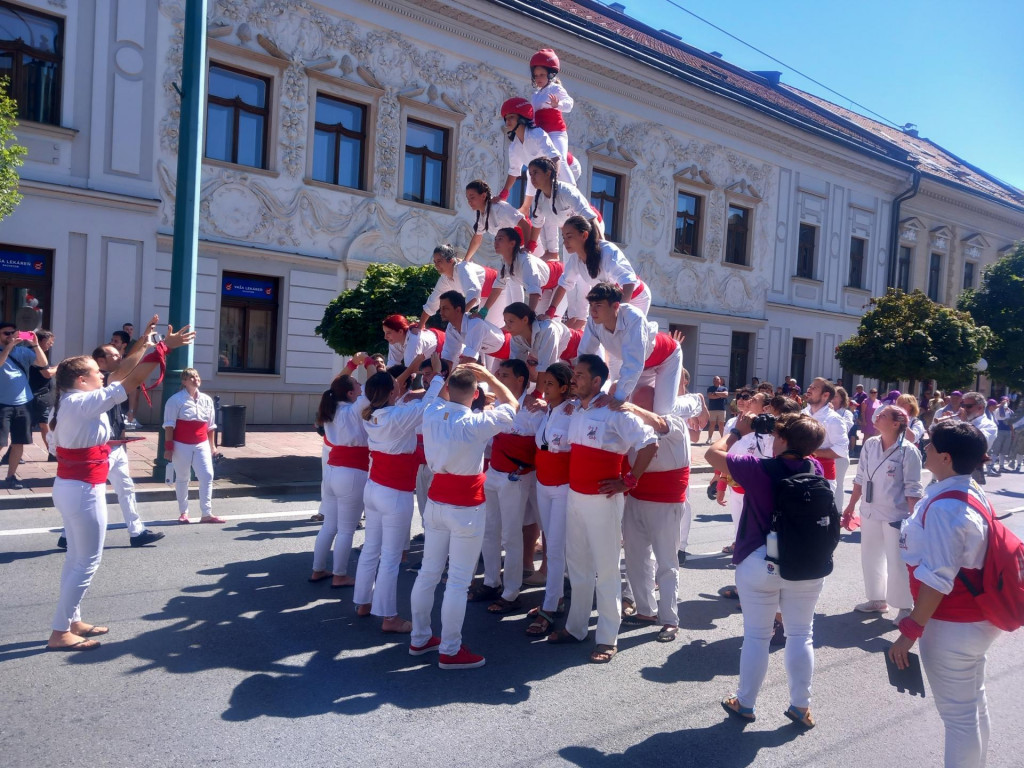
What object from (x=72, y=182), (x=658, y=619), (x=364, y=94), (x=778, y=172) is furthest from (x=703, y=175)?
(x=658, y=619)

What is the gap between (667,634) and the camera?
19.2ft

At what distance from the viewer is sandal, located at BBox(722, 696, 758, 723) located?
4496 millimetres

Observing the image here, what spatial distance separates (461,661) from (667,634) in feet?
5.19

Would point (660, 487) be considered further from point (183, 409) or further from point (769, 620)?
point (183, 409)

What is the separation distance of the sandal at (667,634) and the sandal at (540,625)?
0.78m

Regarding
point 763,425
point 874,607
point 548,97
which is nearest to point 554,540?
point 763,425

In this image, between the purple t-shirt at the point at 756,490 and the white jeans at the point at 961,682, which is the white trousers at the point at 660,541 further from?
the white jeans at the point at 961,682

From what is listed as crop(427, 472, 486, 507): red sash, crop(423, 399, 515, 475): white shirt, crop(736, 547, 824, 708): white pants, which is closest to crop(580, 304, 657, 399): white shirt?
crop(423, 399, 515, 475): white shirt

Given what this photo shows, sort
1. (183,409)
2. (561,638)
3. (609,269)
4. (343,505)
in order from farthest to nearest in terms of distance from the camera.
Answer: (183,409)
(343,505)
(609,269)
(561,638)

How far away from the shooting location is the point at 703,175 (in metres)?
24.9

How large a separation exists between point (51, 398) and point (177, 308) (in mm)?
2096

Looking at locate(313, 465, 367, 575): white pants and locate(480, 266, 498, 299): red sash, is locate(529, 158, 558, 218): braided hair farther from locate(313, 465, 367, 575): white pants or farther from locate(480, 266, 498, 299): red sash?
locate(313, 465, 367, 575): white pants

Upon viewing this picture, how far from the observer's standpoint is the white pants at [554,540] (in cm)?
604

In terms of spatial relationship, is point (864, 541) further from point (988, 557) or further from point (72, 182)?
point (72, 182)
